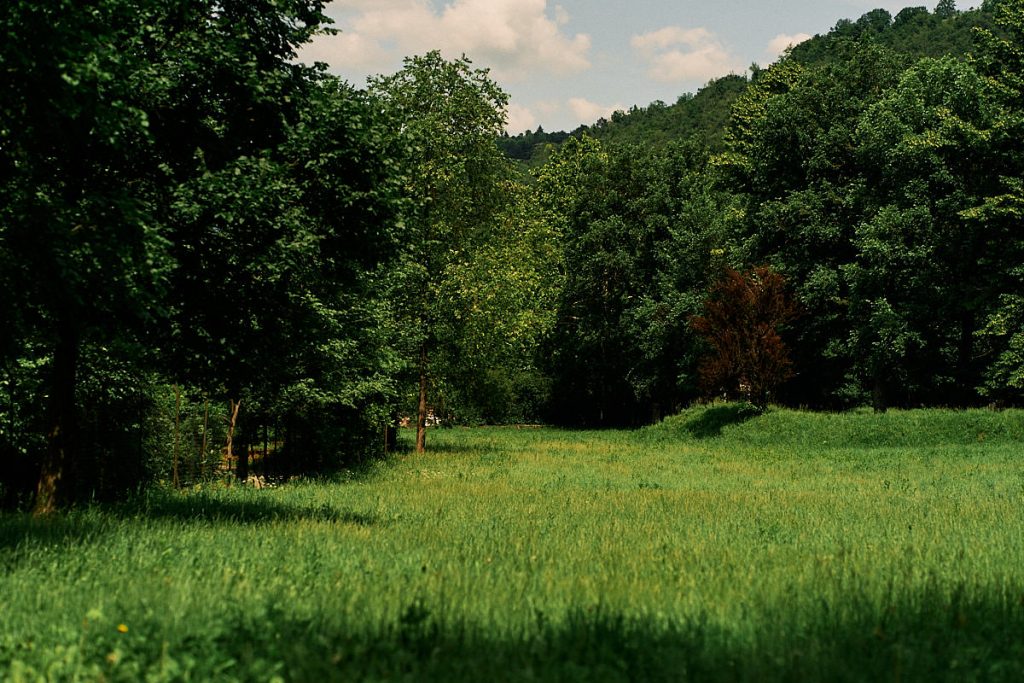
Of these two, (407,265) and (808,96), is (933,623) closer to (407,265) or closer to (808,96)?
(407,265)

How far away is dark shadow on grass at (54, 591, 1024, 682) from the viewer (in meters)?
5.60

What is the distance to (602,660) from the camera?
596cm

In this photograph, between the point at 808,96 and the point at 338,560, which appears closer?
the point at 338,560

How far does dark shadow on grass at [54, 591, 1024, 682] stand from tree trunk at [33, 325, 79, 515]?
7202 mm

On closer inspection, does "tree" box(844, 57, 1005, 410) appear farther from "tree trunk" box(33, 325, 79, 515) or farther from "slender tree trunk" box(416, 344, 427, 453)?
"tree trunk" box(33, 325, 79, 515)

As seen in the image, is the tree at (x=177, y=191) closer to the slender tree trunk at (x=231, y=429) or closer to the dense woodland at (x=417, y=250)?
the dense woodland at (x=417, y=250)

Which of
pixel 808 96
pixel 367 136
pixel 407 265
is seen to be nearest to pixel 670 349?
pixel 808 96

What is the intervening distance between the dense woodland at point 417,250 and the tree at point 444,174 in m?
0.13

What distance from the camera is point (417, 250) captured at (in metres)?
30.1

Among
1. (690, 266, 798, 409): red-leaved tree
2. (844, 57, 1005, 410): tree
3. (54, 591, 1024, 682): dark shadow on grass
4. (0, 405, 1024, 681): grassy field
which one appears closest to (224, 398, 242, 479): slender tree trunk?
(0, 405, 1024, 681): grassy field

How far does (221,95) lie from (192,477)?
11.9 metres

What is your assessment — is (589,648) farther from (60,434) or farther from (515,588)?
(60,434)

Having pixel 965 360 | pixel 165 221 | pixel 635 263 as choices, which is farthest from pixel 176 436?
pixel 635 263

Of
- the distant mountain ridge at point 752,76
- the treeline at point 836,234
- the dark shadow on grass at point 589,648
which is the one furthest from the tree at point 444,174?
the distant mountain ridge at point 752,76
